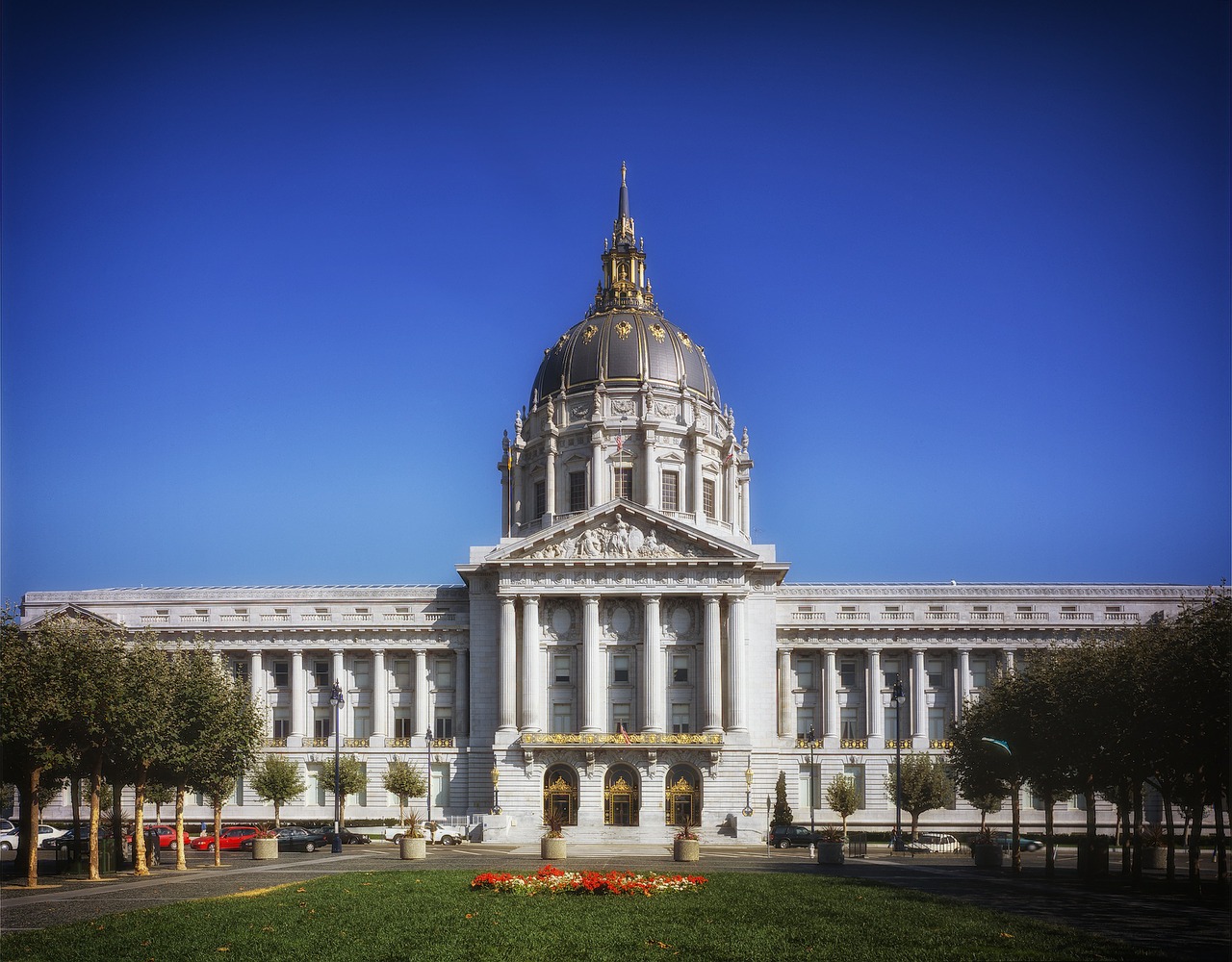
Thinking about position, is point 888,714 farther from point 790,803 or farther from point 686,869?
point 686,869

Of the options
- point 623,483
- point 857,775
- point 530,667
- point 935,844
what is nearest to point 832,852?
point 935,844

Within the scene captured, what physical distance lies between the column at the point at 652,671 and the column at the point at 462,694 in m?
14.5

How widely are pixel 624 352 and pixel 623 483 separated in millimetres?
12891

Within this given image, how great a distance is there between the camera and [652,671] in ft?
318

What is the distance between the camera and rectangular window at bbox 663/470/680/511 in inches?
4609

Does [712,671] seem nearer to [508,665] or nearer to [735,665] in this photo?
[735,665]

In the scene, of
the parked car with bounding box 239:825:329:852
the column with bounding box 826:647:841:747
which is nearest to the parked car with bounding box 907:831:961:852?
the column with bounding box 826:647:841:747

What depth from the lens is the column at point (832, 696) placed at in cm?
10394

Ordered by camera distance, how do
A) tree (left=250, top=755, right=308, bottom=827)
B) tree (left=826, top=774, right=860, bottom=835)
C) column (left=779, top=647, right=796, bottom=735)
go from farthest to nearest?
1. column (left=779, top=647, right=796, bottom=735)
2. tree (left=826, top=774, right=860, bottom=835)
3. tree (left=250, top=755, right=308, bottom=827)

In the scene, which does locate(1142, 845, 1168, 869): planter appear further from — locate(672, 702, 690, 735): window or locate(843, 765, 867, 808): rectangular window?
locate(672, 702, 690, 735): window

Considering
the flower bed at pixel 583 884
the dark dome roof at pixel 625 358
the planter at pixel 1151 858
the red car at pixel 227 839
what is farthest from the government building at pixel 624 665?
the flower bed at pixel 583 884

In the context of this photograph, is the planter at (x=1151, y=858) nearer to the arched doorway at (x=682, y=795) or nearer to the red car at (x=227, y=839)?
the arched doorway at (x=682, y=795)

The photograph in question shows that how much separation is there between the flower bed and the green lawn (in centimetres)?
63

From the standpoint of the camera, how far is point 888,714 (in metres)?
105
